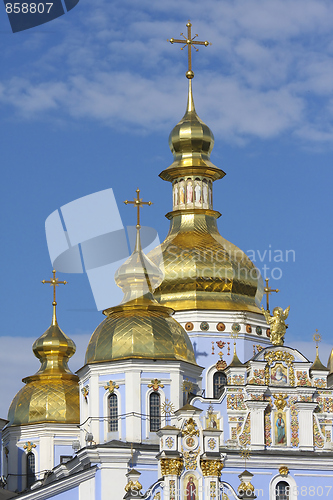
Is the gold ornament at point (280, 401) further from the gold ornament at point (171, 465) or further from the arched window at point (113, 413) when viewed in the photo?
the arched window at point (113, 413)

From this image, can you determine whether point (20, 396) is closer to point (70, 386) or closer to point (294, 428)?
point (70, 386)

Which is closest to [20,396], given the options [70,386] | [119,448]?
[70,386]

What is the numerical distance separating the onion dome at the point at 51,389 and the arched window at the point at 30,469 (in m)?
1.43

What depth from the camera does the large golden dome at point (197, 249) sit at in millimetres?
57562

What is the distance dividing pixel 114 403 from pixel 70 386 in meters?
10.3

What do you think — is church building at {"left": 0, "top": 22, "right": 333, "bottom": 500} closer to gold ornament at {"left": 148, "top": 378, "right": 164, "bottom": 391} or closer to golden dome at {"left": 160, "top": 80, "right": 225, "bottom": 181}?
gold ornament at {"left": 148, "top": 378, "right": 164, "bottom": 391}

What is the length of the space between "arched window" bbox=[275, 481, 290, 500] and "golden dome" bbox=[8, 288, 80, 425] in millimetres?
12438

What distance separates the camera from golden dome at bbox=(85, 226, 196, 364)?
170 feet

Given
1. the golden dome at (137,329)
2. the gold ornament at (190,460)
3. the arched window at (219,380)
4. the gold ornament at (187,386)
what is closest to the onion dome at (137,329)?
the golden dome at (137,329)

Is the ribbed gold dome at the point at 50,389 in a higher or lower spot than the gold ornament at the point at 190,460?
higher

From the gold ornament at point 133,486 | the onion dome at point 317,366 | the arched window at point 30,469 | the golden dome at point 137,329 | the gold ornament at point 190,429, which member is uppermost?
the golden dome at point 137,329

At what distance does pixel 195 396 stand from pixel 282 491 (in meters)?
4.62

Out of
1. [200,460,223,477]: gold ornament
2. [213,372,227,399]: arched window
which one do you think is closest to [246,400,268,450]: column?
[200,460,223,477]: gold ornament

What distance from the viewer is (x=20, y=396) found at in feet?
202
